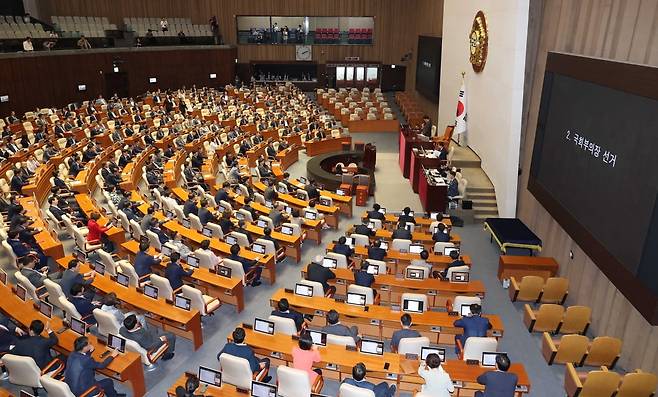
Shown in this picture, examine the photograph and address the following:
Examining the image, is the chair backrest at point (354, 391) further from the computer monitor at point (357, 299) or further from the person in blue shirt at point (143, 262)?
the person in blue shirt at point (143, 262)

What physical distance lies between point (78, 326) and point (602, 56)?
1137cm

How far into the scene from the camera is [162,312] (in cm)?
938

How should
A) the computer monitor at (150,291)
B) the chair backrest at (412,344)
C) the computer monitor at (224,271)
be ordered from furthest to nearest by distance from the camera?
the computer monitor at (224,271) → the computer monitor at (150,291) → the chair backrest at (412,344)

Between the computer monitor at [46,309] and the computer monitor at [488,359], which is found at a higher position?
the computer monitor at [46,309]

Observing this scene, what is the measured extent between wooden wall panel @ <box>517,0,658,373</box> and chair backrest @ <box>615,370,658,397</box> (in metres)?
0.66

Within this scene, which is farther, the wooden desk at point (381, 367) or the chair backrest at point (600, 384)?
the wooden desk at point (381, 367)

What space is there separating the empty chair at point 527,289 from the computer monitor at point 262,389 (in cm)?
672

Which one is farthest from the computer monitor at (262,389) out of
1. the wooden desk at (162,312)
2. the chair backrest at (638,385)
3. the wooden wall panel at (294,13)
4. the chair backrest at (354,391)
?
the wooden wall panel at (294,13)

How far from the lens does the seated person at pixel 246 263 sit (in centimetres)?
1121

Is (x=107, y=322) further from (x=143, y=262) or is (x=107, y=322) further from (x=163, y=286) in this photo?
(x=143, y=262)

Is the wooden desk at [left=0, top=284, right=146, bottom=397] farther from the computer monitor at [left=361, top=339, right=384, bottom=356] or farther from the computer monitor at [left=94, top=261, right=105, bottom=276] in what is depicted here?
the computer monitor at [left=361, top=339, right=384, bottom=356]

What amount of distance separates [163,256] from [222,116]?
Result: 17634 mm


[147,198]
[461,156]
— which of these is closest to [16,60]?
[147,198]

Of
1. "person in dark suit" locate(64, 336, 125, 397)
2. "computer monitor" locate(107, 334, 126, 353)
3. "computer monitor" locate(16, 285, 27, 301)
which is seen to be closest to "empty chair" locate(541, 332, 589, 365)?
"computer monitor" locate(107, 334, 126, 353)
